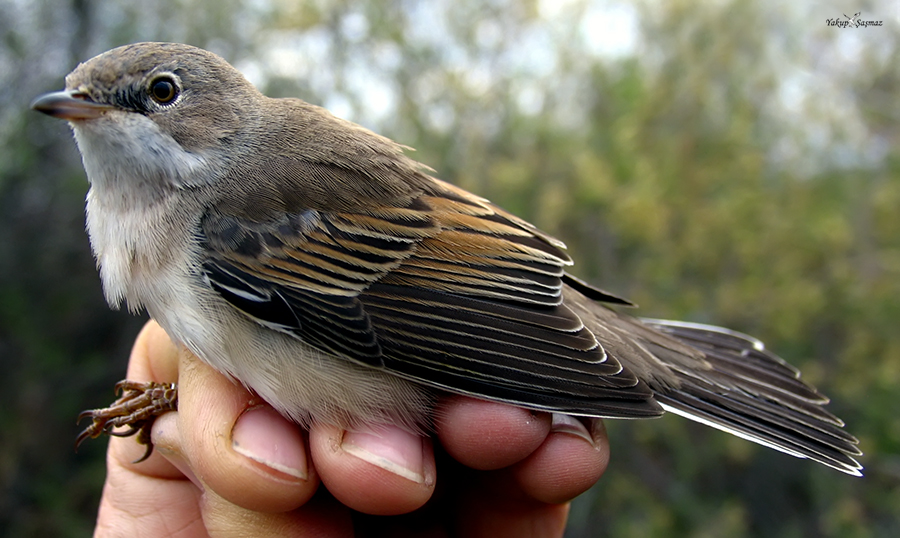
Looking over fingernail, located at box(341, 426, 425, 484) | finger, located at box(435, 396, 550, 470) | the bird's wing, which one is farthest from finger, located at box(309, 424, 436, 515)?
the bird's wing

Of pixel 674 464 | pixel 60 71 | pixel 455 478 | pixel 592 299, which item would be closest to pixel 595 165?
pixel 592 299

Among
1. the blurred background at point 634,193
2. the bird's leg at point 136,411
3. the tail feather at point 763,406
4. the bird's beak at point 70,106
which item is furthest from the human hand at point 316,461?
the blurred background at point 634,193

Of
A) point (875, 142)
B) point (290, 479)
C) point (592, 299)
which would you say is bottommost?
point (290, 479)

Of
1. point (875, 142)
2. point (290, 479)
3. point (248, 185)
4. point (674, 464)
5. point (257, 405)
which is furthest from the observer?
point (875, 142)

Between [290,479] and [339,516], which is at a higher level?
[290,479]

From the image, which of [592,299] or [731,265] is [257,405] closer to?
[592,299]

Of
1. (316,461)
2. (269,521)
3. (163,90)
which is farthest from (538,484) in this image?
(163,90)

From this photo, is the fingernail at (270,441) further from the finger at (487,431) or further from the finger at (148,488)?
the finger at (148,488)
